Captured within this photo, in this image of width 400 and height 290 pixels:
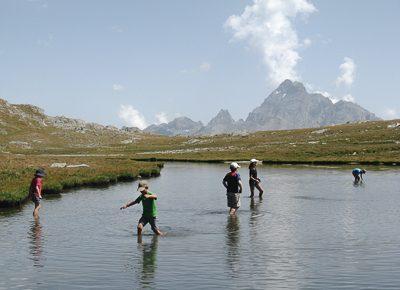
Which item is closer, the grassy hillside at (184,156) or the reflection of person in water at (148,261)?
the reflection of person in water at (148,261)

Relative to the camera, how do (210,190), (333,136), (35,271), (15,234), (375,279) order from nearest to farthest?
(375,279)
(35,271)
(15,234)
(210,190)
(333,136)

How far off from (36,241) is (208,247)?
7.49 metres

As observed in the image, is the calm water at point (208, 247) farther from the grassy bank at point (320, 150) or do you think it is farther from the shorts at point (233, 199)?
the grassy bank at point (320, 150)

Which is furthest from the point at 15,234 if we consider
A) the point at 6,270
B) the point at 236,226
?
the point at 236,226

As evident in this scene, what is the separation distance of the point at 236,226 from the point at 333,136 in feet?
486

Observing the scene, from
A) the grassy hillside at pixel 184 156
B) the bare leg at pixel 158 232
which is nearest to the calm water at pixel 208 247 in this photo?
the bare leg at pixel 158 232

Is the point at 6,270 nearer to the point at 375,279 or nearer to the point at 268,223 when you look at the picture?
the point at 375,279

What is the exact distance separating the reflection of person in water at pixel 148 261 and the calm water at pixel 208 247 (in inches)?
1.3

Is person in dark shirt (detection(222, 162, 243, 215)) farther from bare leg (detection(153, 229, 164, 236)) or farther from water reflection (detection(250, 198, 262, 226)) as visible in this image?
bare leg (detection(153, 229, 164, 236))

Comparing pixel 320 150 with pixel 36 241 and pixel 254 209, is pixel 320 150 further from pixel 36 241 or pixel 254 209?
pixel 36 241

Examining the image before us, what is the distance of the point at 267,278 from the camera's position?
16.0m

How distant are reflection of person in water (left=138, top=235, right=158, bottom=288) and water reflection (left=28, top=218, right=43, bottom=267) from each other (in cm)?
369

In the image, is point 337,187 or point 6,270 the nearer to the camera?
point 6,270

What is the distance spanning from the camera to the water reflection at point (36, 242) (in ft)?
61.1
